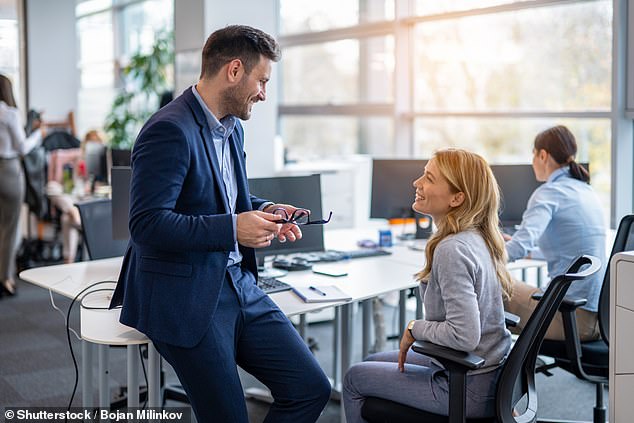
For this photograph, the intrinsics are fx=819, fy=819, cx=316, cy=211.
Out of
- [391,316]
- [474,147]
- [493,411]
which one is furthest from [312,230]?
[474,147]

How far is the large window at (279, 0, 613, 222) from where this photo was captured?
4.88m

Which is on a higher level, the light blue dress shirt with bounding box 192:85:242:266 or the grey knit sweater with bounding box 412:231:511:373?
the light blue dress shirt with bounding box 192:85:242:266

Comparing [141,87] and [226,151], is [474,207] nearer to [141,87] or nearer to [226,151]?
[226,151]

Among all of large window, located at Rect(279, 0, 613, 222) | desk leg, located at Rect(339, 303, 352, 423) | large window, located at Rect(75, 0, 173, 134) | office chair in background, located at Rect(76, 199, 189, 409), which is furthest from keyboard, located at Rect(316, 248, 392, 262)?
large window, located at Rect(75, 0, 173, 134)

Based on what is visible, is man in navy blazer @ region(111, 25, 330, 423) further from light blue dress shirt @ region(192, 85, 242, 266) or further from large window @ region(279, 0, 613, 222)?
large window @ region(279, 0, 613, 222)

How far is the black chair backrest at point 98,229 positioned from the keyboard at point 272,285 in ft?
2.91

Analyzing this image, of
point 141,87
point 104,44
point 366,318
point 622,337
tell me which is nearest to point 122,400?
point 366,318

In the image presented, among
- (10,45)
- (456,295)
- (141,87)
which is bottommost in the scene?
(456,295)

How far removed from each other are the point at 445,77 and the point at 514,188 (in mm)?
1827

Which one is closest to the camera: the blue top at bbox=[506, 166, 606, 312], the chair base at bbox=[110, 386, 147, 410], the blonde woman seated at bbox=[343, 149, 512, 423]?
the blonde woman seated at bbox=[343, 149, 512, 423]

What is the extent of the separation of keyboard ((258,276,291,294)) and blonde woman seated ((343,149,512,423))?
2.02 feet

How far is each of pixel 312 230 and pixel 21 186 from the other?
324cm

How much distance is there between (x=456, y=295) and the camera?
226cm

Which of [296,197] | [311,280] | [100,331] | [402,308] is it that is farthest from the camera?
[402,308]
